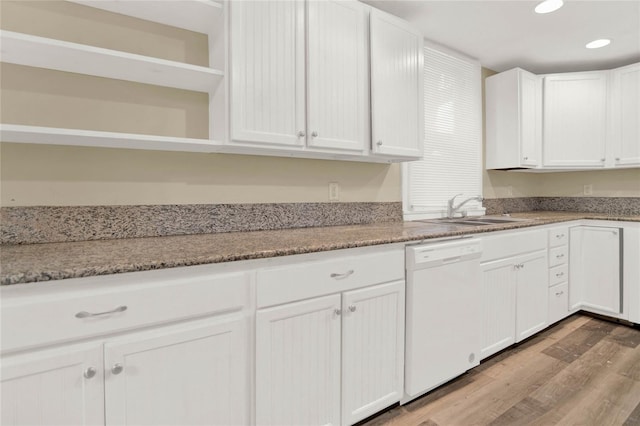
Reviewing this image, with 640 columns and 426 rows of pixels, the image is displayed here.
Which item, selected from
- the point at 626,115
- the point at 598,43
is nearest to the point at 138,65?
the point at 598,43

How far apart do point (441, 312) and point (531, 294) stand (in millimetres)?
1070

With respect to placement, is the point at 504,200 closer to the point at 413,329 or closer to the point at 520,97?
the point at 520,97

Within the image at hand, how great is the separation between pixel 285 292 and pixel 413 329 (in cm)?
76

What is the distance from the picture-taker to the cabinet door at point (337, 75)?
5.70 feet

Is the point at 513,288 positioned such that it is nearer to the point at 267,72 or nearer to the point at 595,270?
the point at 595,270

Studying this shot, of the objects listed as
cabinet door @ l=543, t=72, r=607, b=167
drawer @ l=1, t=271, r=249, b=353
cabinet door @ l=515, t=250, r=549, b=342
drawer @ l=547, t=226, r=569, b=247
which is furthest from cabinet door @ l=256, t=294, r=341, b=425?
cabinet door @ l=543, t=72, r=607, b=167

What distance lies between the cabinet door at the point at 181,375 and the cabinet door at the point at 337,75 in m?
1.07

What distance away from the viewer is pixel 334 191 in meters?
2.21

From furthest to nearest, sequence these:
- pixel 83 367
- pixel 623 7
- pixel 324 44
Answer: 1. pixel 623 7
2. pixel 324 44
3. pixel 83 367

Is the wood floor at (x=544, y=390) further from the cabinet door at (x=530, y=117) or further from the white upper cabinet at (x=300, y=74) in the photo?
the cabinet door at (x=530, y=117)

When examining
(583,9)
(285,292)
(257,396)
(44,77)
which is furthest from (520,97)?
(44,77)

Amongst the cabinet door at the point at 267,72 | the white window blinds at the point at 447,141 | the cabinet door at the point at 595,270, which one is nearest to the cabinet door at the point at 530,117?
the white window blinds at the point at 447,141

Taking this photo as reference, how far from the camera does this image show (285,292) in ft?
4.16

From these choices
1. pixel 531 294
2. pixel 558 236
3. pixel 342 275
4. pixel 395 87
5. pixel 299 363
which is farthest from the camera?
pixel 558 236
